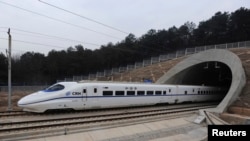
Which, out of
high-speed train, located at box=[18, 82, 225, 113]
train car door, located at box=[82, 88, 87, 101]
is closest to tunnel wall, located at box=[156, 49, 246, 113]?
high-speed train, located at box=[18, 82, 225, 113]

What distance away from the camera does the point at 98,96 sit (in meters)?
19.9

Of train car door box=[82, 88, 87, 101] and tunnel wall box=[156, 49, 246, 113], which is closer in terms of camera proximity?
train car door box=[82, 88, 87, 101]

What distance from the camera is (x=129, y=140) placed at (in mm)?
12359

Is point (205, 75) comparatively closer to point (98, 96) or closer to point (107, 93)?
point (107, 93)

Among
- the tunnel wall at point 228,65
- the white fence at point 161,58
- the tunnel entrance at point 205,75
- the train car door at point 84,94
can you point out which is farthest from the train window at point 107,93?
the white fence at point 161,58

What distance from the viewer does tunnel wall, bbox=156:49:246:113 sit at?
23719 mm

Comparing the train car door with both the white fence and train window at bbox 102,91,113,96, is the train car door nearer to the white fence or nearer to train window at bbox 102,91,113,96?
train window at bbox 102,91,113,96

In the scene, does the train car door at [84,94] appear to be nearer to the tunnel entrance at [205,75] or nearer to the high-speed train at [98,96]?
the high-speed train at [98,96]

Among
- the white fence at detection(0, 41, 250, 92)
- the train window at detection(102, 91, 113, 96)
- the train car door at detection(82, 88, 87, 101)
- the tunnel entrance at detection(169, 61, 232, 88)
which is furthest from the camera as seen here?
the white fence at detection(0, 41, 250, 92)

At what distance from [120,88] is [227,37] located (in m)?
70.4

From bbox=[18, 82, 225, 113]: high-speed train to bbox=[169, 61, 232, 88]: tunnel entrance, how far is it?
22.8ft

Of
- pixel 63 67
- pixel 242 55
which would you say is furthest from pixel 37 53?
pixel 242 55

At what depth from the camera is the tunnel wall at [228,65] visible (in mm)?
23719

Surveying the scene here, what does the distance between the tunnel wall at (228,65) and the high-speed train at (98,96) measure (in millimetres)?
5881
